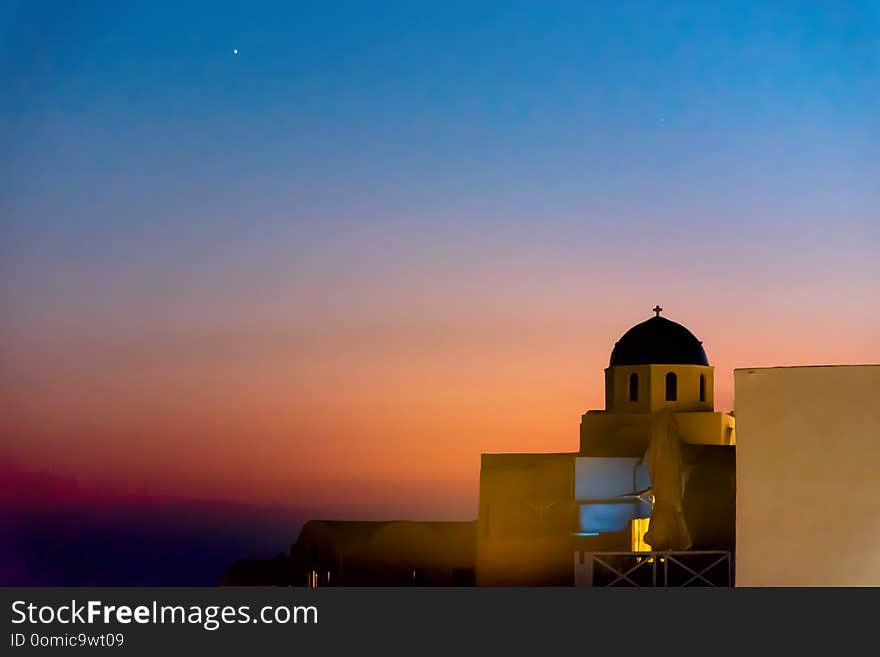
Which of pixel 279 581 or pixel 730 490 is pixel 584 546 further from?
pixel 279 581

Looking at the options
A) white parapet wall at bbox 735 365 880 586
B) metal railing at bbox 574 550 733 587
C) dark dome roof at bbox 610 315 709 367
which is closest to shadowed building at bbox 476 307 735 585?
dark dome roof at bbox 610 315 709 367

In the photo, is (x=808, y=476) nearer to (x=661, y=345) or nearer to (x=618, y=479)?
(x=618, y=479)

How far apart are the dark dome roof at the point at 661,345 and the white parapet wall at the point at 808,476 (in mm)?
17751

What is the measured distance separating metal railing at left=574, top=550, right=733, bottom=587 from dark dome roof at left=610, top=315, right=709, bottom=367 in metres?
8.77

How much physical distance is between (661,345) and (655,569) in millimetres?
12153

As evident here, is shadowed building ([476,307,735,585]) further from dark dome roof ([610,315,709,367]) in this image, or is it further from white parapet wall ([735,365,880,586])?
white parapet wall ([735,365,880,586])

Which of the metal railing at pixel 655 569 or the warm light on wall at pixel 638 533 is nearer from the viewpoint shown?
the metal railing at pixel 655 569

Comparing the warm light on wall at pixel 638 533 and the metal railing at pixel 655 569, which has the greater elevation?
the warm light on wall at pixel 638 533

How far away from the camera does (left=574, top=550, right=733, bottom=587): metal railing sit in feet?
60.3

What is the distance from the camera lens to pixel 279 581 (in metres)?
29.7

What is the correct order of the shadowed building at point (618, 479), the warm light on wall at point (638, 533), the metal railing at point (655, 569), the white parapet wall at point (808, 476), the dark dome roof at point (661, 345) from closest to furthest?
the white parapet wall at point (808, 476), the metal railing at point (655, 569), the warm light on wall at point (638, 533), the shadowed building at point (618, 479), the dark dome roof at point (661, 345)

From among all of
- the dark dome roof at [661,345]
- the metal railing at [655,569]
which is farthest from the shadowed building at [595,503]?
the metal railing at [655,569]

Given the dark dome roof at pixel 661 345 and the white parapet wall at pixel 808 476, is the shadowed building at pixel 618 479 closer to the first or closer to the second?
the dark dome roof at pixel 661 345

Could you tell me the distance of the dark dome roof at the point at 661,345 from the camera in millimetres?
29547
